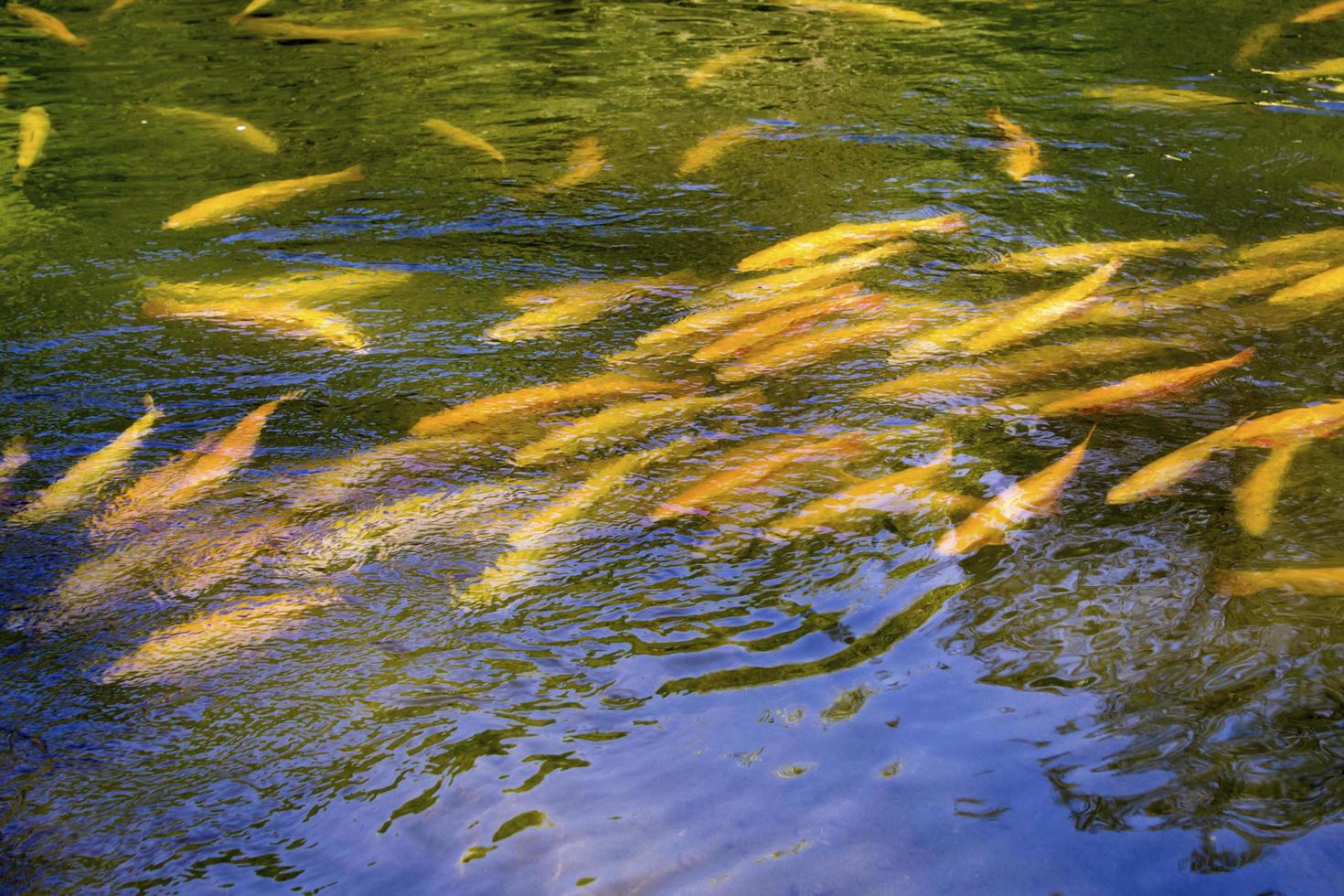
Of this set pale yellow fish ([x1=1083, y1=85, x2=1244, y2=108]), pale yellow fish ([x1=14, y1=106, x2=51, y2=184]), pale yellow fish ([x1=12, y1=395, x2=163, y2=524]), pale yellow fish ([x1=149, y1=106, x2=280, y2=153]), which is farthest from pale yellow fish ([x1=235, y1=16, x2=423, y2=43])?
pale yellow fish ([x1=12, y1=395, x2=163, y2=524])

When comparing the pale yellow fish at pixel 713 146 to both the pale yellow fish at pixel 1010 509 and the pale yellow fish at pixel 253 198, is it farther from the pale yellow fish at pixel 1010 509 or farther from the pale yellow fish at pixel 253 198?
the pale yellow fish at pixel 1010 509

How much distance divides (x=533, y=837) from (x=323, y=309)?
391 cm

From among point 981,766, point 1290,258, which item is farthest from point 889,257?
point 981,766

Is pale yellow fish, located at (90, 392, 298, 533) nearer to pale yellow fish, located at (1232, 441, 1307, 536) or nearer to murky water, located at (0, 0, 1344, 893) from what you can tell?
murky water, located at (0, 0, 1344, 893)

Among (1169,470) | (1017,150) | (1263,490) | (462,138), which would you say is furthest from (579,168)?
(1263,490)

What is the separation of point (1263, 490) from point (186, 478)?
14.0ft

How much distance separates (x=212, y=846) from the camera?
3035 mm

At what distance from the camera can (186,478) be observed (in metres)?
4.71

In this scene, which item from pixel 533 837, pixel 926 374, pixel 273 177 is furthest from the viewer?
pixel 273 177

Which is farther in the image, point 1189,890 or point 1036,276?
point 1036,276

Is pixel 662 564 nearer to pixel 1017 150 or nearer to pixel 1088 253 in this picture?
pixel 1088 253

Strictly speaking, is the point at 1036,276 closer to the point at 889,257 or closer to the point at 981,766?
the point at 889,257

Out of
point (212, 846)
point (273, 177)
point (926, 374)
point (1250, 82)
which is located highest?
point (1250, 82)

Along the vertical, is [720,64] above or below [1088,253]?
above
